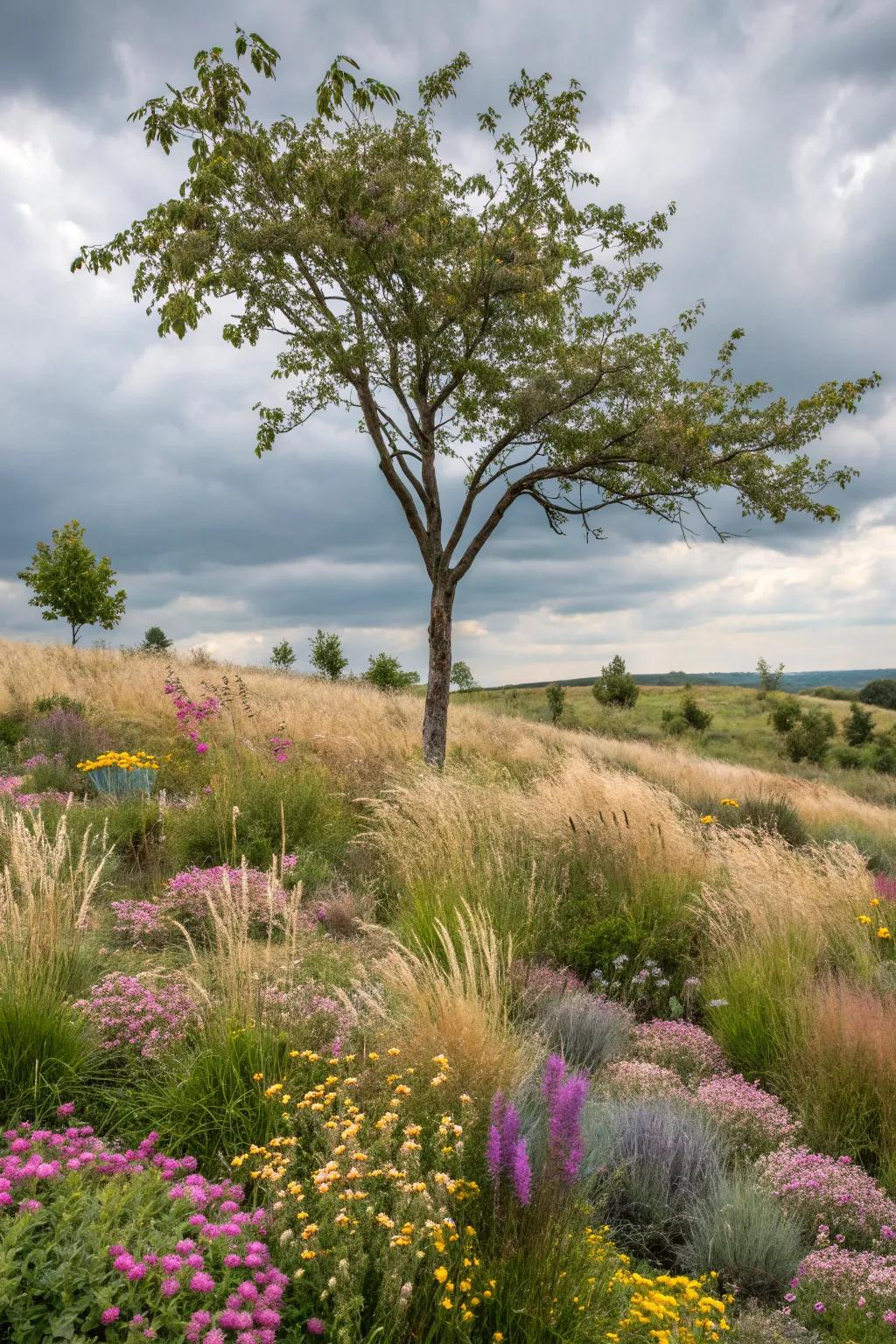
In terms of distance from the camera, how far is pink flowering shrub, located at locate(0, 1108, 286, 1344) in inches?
81.8

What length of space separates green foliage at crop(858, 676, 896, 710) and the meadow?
183 ft

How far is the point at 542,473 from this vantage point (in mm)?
13367

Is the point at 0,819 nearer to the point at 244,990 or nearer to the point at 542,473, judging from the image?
the point at 244,990

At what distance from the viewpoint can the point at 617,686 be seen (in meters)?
46.0

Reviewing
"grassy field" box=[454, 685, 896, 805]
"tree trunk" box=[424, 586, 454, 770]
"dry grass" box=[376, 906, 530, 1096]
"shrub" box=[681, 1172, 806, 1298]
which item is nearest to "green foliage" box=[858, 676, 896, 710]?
"grassy field" box=[454, 685, 896, 805]

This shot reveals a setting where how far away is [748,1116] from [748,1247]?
3.27 ft

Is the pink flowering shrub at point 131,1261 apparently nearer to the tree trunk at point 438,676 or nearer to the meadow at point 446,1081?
the meadow at point 446,1081

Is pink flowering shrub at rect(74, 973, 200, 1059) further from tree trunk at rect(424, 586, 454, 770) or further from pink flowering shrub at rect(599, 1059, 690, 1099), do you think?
tree trunk at rect(424, 586, 454, 770)

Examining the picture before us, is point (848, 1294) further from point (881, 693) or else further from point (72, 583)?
point (881, 693)

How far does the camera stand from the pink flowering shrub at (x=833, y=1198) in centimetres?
356

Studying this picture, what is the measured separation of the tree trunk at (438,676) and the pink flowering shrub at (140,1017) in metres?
8.59

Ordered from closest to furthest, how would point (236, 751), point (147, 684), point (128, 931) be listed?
point (128, 931)
point (236, 751)
point (147, 684)

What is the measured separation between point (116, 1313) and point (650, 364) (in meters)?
12.6

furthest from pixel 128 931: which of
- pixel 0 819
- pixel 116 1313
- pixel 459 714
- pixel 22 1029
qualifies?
pixel 459 714
